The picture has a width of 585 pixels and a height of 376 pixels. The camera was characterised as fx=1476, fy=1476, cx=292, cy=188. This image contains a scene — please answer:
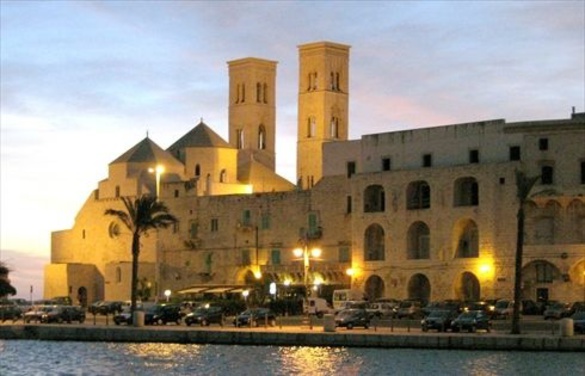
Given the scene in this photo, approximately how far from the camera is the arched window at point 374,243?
9200 cm

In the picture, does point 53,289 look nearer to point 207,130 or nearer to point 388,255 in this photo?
point 207,130

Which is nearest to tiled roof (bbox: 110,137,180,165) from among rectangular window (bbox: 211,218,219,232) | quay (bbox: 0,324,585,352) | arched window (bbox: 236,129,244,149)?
rectangular window (bbox: 211,218,219,232)

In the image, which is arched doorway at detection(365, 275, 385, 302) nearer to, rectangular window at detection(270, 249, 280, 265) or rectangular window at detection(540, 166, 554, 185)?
rectangular window at detection(270, 249, 280, 265)

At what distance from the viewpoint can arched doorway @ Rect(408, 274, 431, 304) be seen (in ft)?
294

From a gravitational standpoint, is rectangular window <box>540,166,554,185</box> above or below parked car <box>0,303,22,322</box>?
above

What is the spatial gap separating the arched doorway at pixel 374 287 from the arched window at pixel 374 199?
13.9 feet

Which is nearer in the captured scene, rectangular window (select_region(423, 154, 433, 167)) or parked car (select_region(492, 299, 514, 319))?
parked car (select_region(492, 299, 514, 319))

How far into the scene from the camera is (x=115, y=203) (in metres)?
108

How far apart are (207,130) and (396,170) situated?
27.3 m

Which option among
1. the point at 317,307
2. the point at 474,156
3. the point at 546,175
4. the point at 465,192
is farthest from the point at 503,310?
the point at 474,156

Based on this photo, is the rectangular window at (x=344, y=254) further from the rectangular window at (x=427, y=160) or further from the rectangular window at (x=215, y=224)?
the rectangular window at (x=215, y=224)

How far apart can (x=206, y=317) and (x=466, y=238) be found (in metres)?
21.7

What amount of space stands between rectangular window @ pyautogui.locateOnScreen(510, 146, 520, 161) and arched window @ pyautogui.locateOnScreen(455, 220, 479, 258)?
4.80m

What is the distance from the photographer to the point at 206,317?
238 feet
